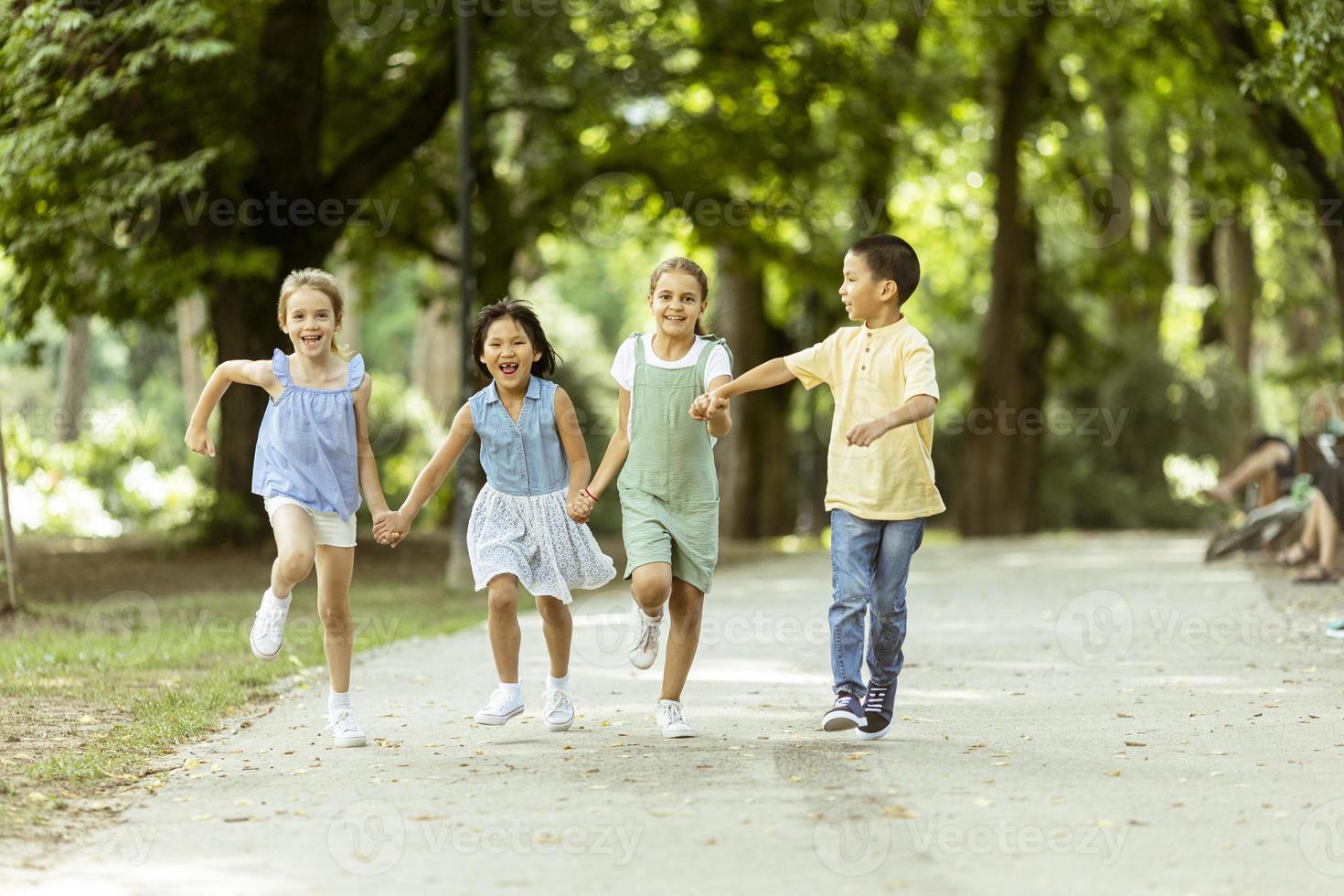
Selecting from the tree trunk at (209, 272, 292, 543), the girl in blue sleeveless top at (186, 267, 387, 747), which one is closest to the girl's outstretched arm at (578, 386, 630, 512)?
the girl in blue sleeveless top at (186, 267, 387, 747)

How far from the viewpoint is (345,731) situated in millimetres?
6684

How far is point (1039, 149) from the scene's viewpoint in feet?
91.0

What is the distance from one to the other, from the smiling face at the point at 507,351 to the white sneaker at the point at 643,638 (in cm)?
104

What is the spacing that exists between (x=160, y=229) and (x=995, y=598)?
367 inches

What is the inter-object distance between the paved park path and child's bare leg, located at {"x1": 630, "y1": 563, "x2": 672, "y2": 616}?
0.55 meters

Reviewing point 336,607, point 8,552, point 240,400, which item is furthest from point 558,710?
point 240,400

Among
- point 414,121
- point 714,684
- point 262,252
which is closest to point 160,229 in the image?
point 262,252

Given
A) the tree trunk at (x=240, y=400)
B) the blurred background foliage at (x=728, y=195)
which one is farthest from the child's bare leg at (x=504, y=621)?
the tree trunk at (x=240, y=400)

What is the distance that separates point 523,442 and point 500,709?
109cm

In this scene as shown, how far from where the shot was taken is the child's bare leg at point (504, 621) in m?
6.75

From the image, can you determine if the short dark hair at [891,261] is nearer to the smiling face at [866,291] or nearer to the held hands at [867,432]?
the smiling face at [866,291]

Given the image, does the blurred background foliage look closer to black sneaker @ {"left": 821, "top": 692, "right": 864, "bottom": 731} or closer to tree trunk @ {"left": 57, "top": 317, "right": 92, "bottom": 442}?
tree trunk @ {"left": 57, "top": 317, "right": 92, "bottom": 442}

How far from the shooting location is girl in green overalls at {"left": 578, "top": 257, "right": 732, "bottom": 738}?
6574 mm

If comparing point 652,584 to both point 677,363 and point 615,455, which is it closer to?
point 615,455
